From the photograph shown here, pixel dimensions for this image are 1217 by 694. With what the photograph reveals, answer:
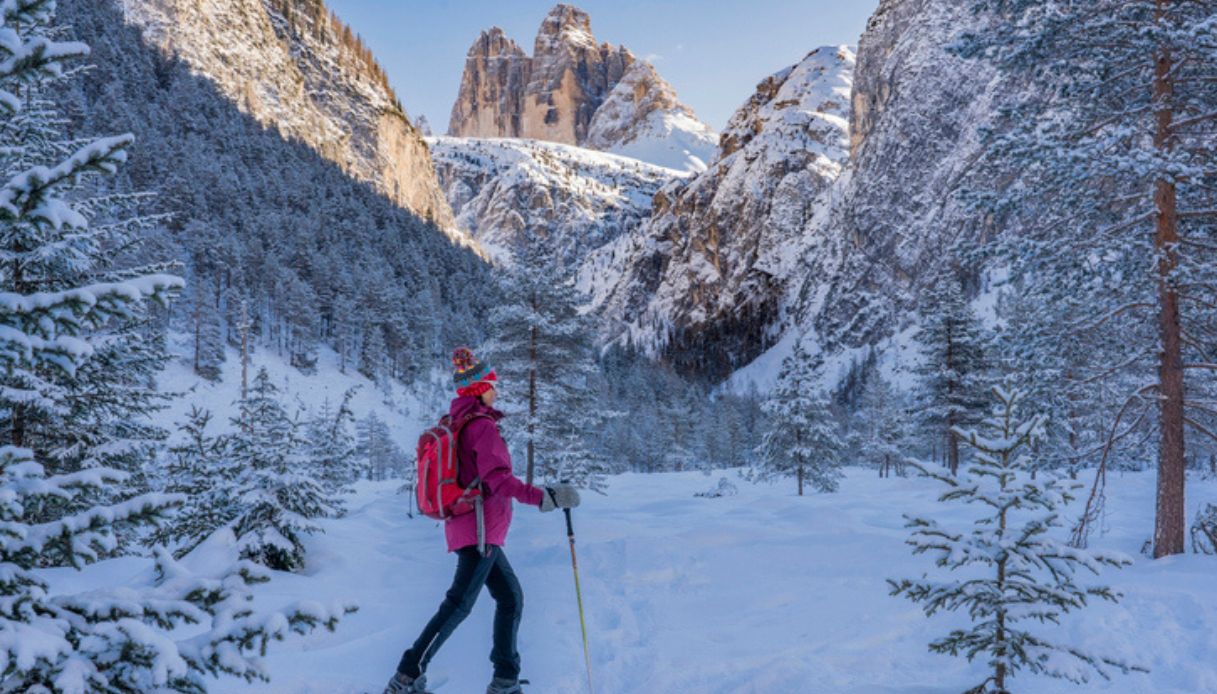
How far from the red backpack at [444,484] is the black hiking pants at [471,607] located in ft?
1.07

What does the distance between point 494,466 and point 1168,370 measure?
28.8 feet

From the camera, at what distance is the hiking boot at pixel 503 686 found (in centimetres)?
441

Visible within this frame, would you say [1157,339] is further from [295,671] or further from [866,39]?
[866,39]

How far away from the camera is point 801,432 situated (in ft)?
86.3

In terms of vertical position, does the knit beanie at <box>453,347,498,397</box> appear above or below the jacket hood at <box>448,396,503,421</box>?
above

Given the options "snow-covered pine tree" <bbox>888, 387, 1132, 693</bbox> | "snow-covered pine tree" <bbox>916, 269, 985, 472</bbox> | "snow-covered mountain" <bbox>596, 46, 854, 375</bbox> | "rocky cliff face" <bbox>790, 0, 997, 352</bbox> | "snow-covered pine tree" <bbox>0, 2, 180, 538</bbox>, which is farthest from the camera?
"snow-covered mountain" <bbox>596, 46, 854, 375</bbox>

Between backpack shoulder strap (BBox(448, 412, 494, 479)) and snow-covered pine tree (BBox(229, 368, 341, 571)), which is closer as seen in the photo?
backpack shoulder strap (BBox(448, 412, 494, 479))

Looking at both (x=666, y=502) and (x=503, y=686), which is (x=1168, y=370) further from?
(x=666, y=502)

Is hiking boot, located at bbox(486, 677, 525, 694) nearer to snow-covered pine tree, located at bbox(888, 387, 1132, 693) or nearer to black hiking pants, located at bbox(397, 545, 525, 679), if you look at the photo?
black hiking pants, located at bbox(397, 545, 525, 679)

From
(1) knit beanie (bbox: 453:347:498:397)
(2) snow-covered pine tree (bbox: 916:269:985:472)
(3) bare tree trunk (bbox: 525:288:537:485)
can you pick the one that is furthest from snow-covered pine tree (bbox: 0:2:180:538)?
(2) snow-covered pine tree (bbox: 916:269:985:472)

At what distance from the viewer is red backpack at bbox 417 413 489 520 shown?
14.1 feet

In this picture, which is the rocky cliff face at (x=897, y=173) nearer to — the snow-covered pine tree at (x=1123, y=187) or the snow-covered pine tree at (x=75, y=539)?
the snow-covered pine tree at (x=1123, y=187)

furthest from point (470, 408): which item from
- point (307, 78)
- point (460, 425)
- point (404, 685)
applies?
point (307, 78)

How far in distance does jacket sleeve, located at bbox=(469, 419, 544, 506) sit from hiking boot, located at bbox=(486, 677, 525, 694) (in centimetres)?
130
